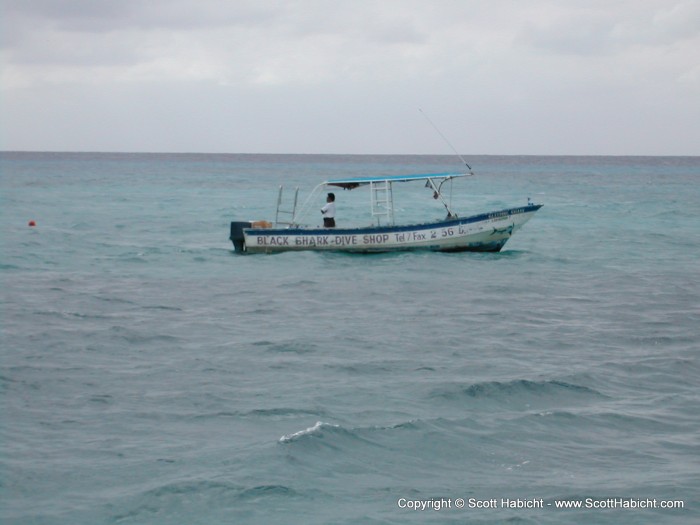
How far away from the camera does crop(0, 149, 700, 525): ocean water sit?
8.49 meters

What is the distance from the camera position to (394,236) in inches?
952

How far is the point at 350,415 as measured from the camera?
10.7m

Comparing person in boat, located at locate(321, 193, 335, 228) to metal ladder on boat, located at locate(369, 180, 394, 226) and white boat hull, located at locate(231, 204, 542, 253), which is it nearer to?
white boat hull, located at locate(231, 204, 542, 253)

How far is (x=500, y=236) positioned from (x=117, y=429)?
16596 millimetres

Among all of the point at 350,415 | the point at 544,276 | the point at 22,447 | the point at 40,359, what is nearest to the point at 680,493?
the point at 350,415

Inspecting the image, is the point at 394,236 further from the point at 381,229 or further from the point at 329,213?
the point at 329,213

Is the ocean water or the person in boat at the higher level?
the person in boat

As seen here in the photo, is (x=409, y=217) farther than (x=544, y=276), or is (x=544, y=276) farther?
(x=409, y=217)

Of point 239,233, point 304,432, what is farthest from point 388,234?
point 304,432

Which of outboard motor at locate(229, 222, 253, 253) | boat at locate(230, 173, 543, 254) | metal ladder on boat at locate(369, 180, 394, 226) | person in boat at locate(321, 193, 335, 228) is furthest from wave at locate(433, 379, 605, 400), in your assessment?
outboard motor at locate(229, 222, 253, 253)

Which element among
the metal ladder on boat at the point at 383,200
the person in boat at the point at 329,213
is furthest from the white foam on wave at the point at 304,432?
the person in boat at the point at 329,213

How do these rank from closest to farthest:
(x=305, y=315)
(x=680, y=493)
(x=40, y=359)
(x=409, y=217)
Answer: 1. (x=680, y=493)
2. (x=40, y=359)
3. (x=305, y=315)
4. (x=409, y=217)

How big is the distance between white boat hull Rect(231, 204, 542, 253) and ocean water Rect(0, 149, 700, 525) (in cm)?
43

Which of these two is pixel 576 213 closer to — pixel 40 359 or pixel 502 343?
pixel 502 343
